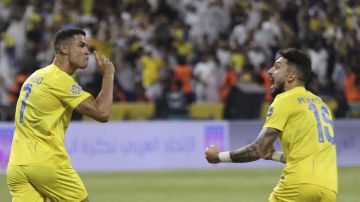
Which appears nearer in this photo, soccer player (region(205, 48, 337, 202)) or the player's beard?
soccer player (region(205, 48, 337, 202))

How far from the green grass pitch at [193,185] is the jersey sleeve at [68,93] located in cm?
663

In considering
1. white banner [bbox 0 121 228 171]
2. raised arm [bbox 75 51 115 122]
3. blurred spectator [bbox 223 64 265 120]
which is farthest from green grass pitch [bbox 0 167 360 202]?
raised arm [bbox 75 51 115 122]

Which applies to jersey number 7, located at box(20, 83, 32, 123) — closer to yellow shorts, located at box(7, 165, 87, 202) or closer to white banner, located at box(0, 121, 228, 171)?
yellow shorts, located at box(7, 165, 87, 202)

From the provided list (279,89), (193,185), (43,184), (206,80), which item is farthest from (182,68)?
(279,89)

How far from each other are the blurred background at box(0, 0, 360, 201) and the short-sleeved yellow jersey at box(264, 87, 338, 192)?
935 cm

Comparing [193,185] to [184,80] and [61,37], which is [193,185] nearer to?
[184,80]

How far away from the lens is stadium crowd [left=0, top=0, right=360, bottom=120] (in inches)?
801

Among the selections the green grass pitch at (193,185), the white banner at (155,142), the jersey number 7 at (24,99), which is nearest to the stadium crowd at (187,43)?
the white banner at (155,142)

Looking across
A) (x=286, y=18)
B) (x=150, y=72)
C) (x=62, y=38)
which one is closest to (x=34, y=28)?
(x=150, y=72)

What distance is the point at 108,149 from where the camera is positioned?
1830 cm

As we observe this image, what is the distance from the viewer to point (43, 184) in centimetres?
713

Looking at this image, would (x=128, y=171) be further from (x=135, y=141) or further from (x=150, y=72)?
(x=150, y=72)

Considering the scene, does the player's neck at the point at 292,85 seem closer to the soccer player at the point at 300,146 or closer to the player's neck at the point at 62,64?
the soccer player at the point at 300,146

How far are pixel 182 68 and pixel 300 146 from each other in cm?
1449
